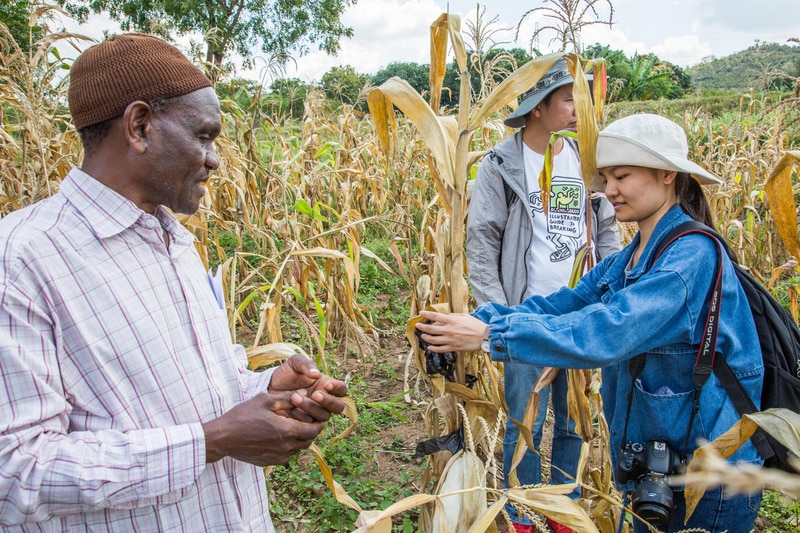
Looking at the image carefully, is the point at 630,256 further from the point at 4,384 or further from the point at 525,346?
the point at 4,384

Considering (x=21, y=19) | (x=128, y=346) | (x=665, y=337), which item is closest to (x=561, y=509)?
(x=665, y=337)

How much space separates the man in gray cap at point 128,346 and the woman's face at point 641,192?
0.84 meters

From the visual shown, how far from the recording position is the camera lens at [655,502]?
51.8 inches

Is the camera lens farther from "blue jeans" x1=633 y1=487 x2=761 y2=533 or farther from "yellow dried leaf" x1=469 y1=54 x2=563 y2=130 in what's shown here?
"yellow dried leaf" x1=469 y1=54 x2=563 y2=130

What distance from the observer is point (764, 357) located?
4.38 feet

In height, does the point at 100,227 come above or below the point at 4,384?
above

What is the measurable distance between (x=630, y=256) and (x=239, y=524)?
115cm

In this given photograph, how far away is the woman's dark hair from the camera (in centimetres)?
144

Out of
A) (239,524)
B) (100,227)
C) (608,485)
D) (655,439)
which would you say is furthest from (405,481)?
(100,227)

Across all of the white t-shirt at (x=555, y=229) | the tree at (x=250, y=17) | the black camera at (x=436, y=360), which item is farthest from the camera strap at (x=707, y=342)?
the tree at (x=250, y=17)

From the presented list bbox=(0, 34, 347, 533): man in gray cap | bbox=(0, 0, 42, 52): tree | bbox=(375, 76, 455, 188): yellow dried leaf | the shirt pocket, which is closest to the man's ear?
bbox=(0, 34, 347, 533): man in gray cap

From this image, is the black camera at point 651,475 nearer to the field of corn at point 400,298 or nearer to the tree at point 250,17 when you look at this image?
the field of corn at point 400,298

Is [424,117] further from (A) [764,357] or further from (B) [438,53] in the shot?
(A) [764,357]

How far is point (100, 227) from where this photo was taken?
963 mm
